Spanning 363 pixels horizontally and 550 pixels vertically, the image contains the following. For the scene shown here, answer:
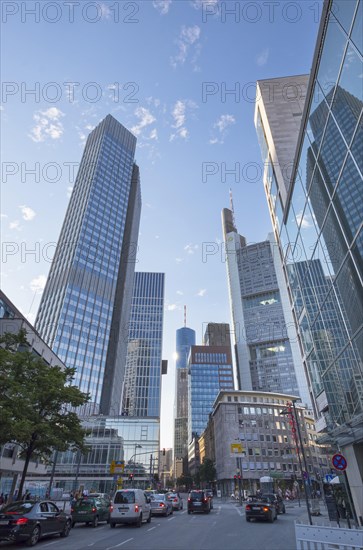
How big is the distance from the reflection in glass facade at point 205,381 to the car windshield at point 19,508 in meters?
171

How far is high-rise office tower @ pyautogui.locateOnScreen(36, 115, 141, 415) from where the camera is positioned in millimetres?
113562

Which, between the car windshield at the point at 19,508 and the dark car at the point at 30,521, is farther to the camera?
the car windshield at the point at 19,508

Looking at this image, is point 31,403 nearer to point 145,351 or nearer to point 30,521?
point 30,521

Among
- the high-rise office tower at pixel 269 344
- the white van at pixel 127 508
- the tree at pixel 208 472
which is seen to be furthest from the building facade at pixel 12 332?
the high-rise office tower at pixel 269 344

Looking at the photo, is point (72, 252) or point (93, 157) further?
point (93, 157)

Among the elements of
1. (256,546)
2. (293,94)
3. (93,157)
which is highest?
(93,157)

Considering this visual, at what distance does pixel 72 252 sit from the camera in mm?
125312

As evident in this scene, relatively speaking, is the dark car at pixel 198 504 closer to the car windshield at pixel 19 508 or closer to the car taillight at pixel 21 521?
the car windshield at pixel 19 508

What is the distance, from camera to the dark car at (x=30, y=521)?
39.4 feet

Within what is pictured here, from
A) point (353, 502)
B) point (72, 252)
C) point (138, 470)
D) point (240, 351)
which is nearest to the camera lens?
point (353, 502)

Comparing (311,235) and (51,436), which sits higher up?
(311,235)

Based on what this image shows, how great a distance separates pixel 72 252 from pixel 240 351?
4327 inches

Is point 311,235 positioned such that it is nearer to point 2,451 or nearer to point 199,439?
point 2,451

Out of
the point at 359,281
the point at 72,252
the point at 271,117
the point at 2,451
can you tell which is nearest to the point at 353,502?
the point at 359,281
